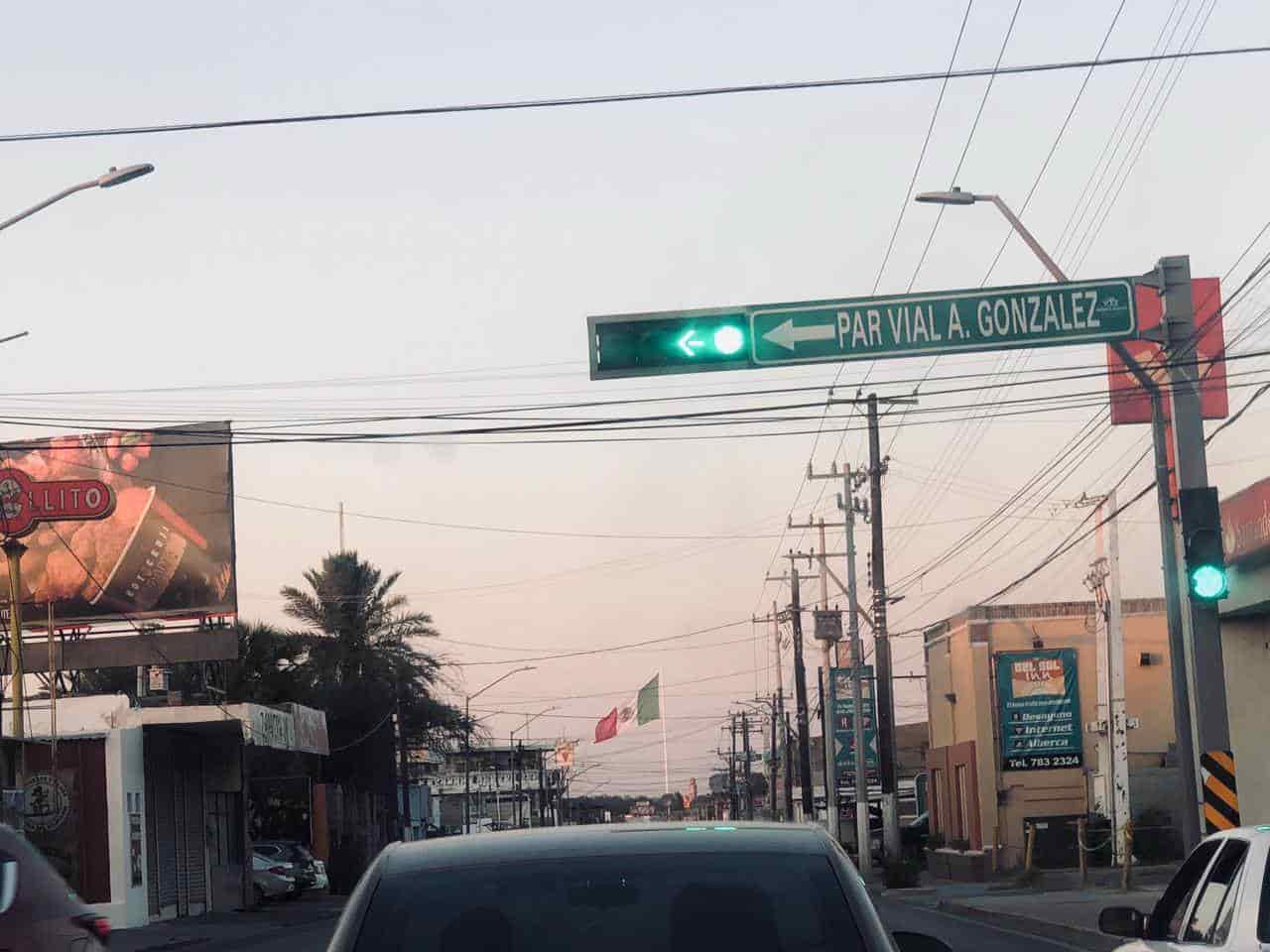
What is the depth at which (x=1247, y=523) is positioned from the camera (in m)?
31.4

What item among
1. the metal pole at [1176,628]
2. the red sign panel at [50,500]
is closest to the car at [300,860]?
the red sign panel at [50,500]

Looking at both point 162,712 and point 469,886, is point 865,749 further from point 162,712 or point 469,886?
point 469,886

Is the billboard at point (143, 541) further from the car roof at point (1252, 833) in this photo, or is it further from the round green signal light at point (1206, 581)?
the car roof at point (1252, 833)

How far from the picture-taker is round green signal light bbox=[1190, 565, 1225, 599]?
20.3 metres

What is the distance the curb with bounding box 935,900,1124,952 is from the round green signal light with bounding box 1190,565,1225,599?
3.81 m

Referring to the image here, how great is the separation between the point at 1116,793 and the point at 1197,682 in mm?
25189

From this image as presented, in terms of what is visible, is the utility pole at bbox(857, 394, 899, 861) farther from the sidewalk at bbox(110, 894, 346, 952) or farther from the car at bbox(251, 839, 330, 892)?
the car at bbox(251, 839, 330, 892)

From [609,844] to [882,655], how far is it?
140 feet

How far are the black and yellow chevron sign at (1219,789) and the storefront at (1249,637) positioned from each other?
10.3 meters

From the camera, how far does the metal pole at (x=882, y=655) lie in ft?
153

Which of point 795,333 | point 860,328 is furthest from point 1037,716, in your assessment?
point 795,333

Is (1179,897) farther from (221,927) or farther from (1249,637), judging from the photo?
(221,927)

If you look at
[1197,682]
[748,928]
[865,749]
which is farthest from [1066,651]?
[748,928]

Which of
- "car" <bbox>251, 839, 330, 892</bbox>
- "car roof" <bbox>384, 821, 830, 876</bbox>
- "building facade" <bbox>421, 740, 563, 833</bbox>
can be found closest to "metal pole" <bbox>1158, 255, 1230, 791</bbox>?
"car roof" <bbox>384, 821, 830, 876</bbox>
